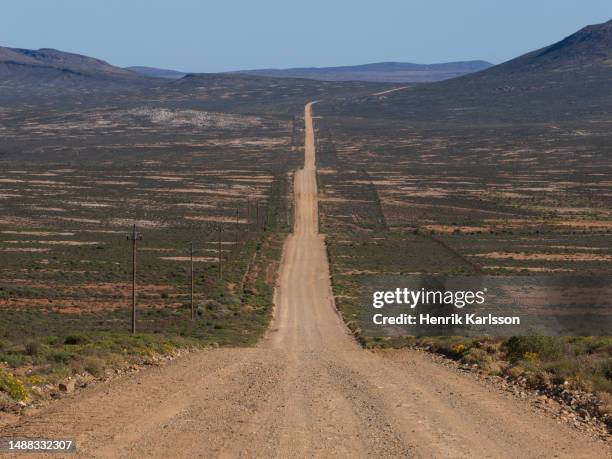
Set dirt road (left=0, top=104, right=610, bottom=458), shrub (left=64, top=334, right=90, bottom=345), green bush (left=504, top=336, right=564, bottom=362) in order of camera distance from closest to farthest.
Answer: dirt road (left=0, top=104, right=610, bottom=458) < green bush (left=504, top=336, right=564, bottom=362) < shrub (left=64, top=334, right=90, bottom=345)

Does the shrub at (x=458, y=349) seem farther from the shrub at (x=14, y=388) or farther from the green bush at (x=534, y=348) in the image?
Answer: the shrub at (x=14, y=388)

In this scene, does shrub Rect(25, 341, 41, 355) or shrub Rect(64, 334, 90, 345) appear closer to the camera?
shrub Rect(25, 341, 41, 355)

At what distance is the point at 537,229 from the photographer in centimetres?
8469

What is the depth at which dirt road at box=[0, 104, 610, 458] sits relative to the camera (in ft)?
47.6

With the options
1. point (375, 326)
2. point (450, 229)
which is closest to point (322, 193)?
point (450, 229)

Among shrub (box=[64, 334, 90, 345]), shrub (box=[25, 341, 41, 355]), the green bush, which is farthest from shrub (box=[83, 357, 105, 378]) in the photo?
the green bush

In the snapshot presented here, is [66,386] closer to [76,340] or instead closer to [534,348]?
[76,340]

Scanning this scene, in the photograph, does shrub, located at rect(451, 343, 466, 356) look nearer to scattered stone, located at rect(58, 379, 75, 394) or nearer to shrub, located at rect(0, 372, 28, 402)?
scattered stone, located at rect(58, 379, 75, 394)

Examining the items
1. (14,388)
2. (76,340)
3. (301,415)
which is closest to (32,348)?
(76,340)

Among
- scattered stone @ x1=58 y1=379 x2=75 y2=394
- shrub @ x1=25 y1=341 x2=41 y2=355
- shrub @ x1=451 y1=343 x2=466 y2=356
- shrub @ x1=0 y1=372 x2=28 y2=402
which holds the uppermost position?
shrub @ x1=0 y1=372 x2=28 y2=402

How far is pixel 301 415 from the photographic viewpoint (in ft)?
54.7

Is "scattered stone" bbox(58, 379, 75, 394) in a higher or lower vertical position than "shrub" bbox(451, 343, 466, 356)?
higher

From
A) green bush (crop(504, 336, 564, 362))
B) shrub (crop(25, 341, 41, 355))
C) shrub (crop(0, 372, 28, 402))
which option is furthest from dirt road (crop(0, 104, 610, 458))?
shrub (crop(25, 341, 41, 355))

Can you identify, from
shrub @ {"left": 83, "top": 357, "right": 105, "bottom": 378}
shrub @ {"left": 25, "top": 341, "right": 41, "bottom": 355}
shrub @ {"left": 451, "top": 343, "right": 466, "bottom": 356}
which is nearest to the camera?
shrub @ {"left": 83, "top": 357, "right": 105, "bottom": 378}
